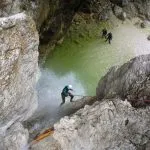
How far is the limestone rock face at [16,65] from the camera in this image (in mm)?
14766

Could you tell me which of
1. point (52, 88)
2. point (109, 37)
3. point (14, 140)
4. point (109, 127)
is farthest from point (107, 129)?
point (109, 37)

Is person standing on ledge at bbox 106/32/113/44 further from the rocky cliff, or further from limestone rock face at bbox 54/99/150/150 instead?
limestone rock face at bbox 54/99/150/150

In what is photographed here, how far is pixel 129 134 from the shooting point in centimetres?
1548

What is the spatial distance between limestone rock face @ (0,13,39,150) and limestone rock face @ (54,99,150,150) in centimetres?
226

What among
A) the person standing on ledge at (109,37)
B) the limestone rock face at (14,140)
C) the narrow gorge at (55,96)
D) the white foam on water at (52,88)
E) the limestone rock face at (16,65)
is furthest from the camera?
the person standing on ledge at (109,37)

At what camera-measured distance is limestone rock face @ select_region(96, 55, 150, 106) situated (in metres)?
16.8

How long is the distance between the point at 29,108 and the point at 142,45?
58.9 ft

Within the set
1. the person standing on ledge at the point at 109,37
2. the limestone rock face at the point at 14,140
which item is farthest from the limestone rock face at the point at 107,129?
the person standing on ledge at the point at 109,37

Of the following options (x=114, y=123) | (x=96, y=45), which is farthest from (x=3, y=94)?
(x=96, y=45)

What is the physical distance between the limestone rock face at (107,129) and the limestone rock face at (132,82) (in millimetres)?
970

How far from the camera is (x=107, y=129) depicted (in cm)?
1575

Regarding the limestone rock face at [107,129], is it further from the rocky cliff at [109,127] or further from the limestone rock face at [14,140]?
the limestone rock face at [14,140]

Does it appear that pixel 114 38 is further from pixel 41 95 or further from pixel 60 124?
pixel 60 124

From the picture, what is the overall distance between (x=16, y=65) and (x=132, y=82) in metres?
5.78
